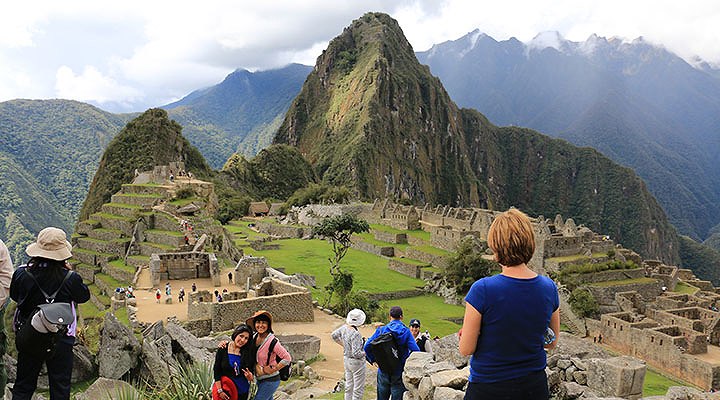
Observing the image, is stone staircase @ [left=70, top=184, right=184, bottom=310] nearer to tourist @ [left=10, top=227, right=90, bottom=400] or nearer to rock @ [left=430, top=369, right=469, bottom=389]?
tourist @ [left=10, top=227, right=90, bottom=400]

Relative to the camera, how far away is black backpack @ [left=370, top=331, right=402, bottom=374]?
621 cm

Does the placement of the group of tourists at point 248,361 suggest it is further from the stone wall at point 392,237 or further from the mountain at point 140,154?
the mountain at point 140,154

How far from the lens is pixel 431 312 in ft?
97.2

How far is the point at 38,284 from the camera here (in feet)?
16.8

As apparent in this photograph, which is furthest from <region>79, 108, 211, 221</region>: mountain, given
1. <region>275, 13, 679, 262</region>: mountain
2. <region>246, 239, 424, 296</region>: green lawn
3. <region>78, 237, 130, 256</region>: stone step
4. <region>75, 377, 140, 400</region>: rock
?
<region>75, 377, 140, 400</region>: rock

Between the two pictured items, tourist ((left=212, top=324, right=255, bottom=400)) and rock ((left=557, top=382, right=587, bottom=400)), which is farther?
rock ((left=557, top=382, right=587, bottom=400))

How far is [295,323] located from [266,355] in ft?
32.8

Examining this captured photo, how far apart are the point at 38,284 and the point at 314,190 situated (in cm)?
6767

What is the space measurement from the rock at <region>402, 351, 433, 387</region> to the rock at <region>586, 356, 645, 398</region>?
7.84 ft

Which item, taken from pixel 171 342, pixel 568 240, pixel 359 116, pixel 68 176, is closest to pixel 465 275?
pixel 568 240

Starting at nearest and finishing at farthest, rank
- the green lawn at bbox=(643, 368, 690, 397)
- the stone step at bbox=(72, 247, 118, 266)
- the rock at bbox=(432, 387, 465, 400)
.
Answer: the rock at bbox=(432, 387, 465, 400)
the green lawn at bbox=(643, 368, 690, 397)
the stone step at bbox=(72, 247, 118, 266)

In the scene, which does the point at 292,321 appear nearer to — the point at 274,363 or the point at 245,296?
the point at 245,296

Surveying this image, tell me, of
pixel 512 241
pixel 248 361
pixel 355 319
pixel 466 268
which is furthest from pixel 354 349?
pixel 466 268

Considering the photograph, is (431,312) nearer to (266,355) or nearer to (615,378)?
(615,378)
